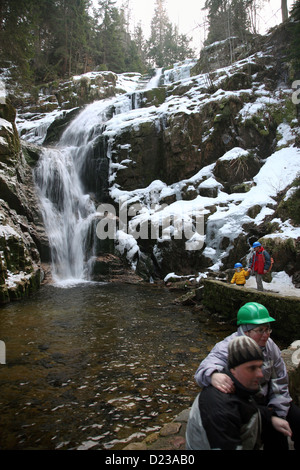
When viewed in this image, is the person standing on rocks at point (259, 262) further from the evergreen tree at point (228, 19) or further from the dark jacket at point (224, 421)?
the evergreen tree at point (228, 19)

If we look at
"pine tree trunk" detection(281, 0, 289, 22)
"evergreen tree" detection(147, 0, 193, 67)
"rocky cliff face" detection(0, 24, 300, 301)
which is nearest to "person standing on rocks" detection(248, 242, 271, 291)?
"rocky cliff face" detection(0, 24, 300, 301)

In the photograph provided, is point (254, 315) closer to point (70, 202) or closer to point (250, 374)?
point (250, 374)

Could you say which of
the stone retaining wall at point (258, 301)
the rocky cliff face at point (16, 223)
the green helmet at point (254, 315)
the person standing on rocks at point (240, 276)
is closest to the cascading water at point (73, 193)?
the rocky cliff face at point (16, 223)

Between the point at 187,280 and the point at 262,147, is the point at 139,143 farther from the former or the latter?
the point at 187,280

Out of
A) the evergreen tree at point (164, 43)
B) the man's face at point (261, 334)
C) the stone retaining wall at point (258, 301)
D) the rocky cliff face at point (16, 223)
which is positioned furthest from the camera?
the evergreen tree at point (164, 43)

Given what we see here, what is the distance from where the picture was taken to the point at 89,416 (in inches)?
131

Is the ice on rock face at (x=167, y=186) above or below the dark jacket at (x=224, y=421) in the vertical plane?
above

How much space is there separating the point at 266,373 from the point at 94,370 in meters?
3.08

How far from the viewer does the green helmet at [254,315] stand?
2.39 meters

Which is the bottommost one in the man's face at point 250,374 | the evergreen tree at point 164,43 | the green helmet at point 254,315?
the man's face at point 250,374

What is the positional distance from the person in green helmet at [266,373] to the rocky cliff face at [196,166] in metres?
7.20

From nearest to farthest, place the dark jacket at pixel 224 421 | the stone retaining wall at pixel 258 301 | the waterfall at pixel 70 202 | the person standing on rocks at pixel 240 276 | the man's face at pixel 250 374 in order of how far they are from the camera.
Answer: the dark jacket at pixel 224 421
the man's face at pixel 250 374
the stone retaining wall at pixel 258 301
the person standing on rocks at pixel 240 276
the waterfall at pixel 70 202

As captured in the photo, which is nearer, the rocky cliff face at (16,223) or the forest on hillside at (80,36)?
the rocky cliff face at (16,223)

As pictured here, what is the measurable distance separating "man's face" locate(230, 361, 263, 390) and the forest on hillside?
56.2ft
